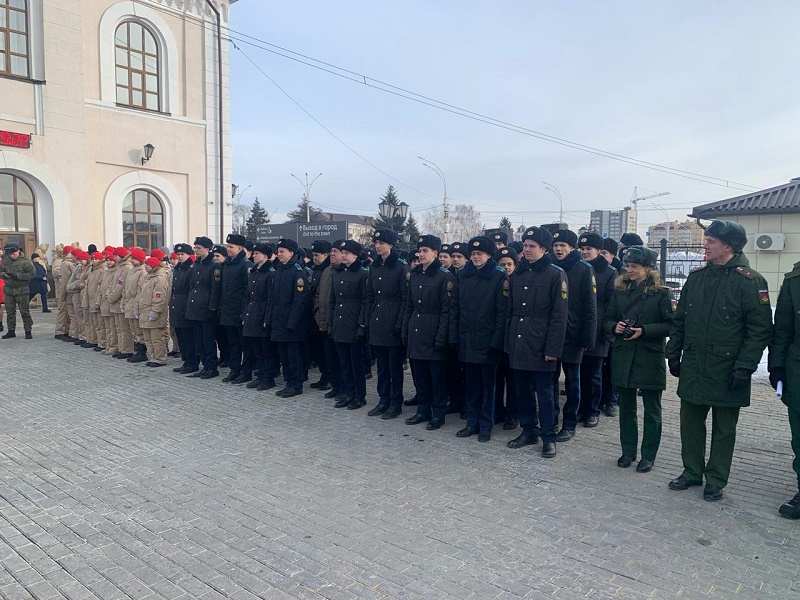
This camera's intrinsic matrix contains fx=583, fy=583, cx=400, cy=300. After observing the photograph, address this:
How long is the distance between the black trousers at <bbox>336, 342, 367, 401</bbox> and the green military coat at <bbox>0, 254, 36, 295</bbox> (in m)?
9.45

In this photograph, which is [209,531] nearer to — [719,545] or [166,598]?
[166,598]

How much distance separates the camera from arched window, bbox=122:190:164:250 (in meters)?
20.4

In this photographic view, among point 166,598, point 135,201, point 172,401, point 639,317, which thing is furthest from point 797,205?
point 135,201

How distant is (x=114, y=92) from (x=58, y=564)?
19422mm

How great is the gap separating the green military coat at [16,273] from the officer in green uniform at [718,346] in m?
13.7

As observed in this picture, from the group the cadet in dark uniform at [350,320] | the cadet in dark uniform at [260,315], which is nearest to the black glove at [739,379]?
the cadet in dark uniform at [350,320]

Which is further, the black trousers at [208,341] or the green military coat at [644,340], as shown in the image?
the black trousers at [208,341]

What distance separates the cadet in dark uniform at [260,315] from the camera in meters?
8.55

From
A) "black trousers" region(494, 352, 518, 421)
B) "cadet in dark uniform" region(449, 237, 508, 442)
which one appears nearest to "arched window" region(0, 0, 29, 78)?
"cadet in dark uniform" region(449, 237, 508, 442)

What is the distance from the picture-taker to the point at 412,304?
6984 mm

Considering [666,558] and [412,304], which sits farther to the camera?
[412,304]

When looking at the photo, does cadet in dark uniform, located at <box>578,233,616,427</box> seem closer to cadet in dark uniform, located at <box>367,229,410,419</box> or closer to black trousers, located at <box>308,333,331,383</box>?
cadet in dark uniform, located at <box>367,229,410,419</box>

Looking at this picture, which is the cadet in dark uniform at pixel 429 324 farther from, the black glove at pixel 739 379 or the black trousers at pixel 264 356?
the black glove at pixel 739 379

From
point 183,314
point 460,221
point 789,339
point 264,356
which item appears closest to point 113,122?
point 183,314
